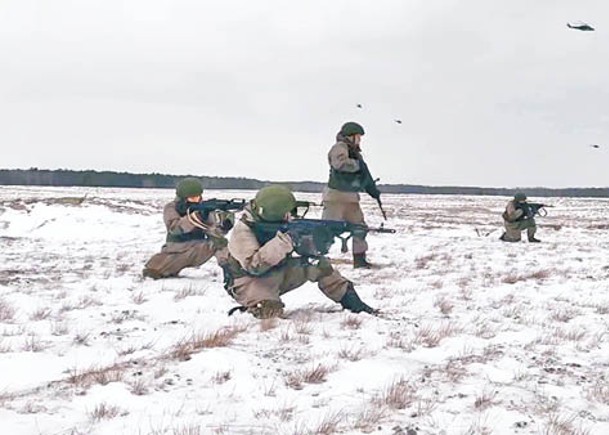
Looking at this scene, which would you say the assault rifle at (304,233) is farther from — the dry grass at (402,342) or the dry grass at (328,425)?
the dry grass at (328,425)

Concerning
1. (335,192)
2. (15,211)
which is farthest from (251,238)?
(15,211)

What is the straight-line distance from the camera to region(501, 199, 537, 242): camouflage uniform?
1752 cm

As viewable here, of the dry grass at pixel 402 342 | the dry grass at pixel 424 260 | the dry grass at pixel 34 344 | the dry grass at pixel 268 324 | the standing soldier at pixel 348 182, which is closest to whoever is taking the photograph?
the dry grass at pixel 34 344

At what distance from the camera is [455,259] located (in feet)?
40.1

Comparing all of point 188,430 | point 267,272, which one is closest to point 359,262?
point 267,272

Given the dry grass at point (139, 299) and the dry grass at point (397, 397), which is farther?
the dry grass at point (139, 299)

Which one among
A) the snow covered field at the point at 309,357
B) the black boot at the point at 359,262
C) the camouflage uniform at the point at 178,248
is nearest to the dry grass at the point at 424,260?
the black boot at the point at 359,262

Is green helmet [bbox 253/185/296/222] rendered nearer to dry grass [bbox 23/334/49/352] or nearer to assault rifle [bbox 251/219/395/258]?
assault rifle [bbox 251/219/395/258]

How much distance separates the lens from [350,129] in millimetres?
10375

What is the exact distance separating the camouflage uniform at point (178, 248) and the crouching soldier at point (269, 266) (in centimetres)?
255

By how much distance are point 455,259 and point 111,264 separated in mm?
5763

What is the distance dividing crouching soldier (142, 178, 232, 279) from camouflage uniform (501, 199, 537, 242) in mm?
9957

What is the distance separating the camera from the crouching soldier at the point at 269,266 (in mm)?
6426

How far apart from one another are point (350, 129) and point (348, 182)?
0.81 m
